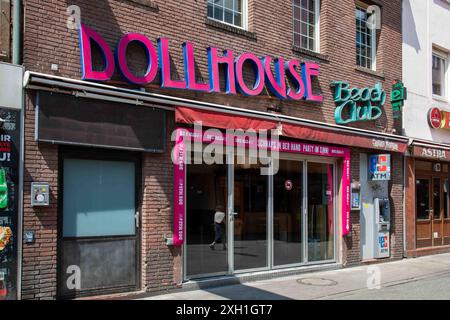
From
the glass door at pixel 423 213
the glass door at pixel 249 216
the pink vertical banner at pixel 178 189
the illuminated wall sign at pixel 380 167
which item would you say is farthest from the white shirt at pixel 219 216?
the glass door at pixel 423 213

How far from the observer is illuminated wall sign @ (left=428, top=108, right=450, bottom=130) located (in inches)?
588

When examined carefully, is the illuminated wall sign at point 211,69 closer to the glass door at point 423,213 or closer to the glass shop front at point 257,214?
the glass shop front at point 257,214

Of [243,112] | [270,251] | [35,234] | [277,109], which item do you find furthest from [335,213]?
[35,234]

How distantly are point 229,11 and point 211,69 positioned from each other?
5.46 feet

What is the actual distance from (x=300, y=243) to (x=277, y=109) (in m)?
3.08

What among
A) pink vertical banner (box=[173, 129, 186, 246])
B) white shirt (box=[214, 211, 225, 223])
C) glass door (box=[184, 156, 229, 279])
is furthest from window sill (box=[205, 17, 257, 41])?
white shirt (box=[214, 211, 225, 223])

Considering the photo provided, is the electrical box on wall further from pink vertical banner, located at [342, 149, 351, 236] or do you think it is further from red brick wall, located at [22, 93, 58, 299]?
pink vertical banner, located at [342, 149, 351, 236]

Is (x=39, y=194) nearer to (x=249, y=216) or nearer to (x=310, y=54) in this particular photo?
(x=249, y=216)

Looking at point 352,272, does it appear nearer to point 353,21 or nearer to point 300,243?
point 300,243

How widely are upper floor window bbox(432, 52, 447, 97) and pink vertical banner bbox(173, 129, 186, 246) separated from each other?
10.3 m

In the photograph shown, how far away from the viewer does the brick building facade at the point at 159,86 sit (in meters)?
7.16

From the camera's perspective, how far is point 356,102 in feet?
40.6

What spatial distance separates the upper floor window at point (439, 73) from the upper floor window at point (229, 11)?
8130mm

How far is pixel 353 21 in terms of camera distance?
12.7 meters
